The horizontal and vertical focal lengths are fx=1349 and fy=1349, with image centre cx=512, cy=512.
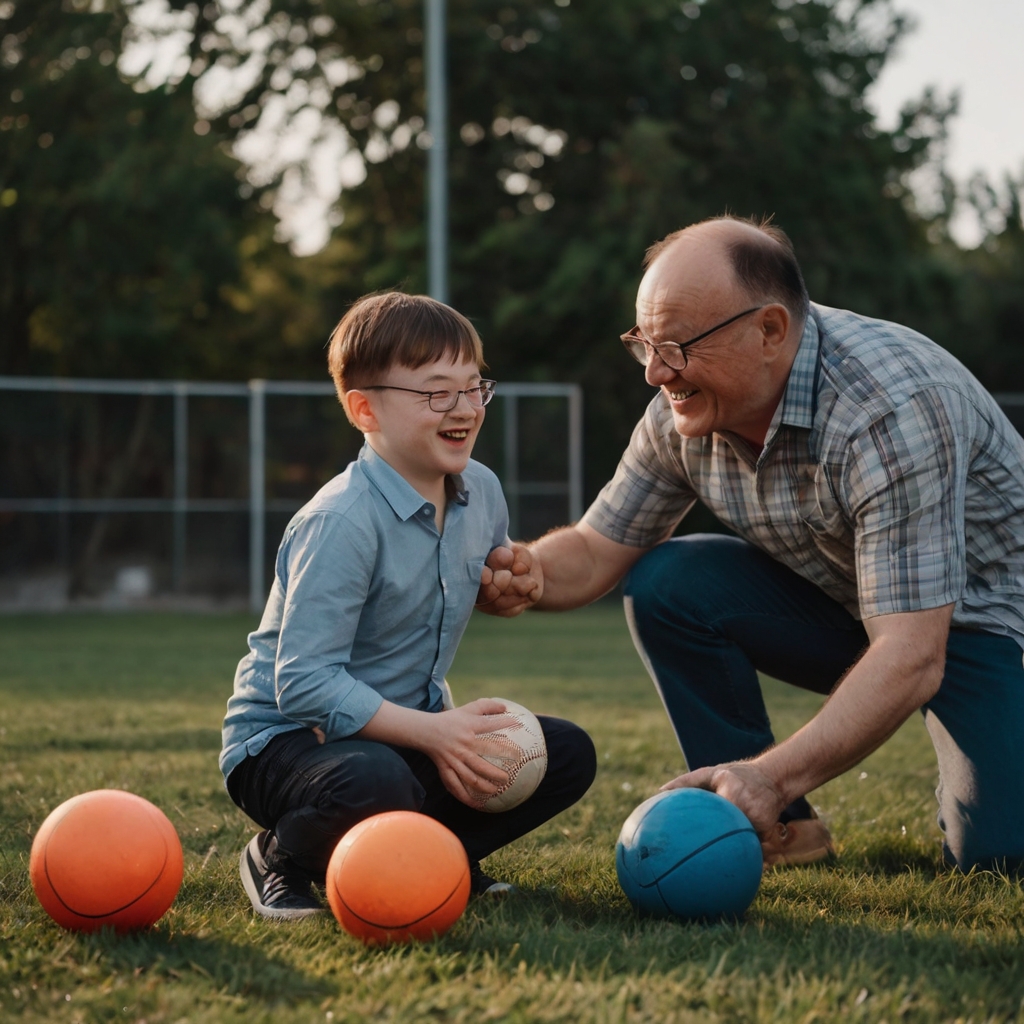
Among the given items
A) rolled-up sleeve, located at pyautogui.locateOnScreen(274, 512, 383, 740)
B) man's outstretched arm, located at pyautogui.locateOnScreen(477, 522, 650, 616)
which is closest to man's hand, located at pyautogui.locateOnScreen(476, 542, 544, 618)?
man's outstretched arm, located at pyautogui.locateOnScreen(477, 522, 650, 616)

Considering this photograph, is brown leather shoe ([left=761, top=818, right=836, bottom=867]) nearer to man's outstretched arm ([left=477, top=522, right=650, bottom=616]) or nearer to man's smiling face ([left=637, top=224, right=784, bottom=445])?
man's outstretched arm ([left=477, top=522, right=650, bottom=616])

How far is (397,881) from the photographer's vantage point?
9.29 feet

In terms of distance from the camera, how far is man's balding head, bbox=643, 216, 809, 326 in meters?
3.59

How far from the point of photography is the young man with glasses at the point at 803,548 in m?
3.35

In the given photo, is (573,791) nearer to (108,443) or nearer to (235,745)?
(235,745)

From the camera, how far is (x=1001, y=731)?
378 cm

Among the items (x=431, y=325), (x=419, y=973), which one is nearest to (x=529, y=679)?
(x=431, y=325)

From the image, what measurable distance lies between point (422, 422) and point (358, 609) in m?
0.52

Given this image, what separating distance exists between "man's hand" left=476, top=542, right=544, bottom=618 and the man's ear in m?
0.90

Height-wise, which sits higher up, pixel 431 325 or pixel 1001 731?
pixel 431 325

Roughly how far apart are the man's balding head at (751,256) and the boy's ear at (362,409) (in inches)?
35.8

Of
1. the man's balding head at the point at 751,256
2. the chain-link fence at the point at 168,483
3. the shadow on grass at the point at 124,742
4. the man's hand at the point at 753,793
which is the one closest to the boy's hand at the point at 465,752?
the man's hand at the point at 753,793

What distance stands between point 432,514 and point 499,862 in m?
1.06

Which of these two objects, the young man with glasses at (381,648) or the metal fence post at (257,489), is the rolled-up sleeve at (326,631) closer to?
the young man with glasses at (381,648)
